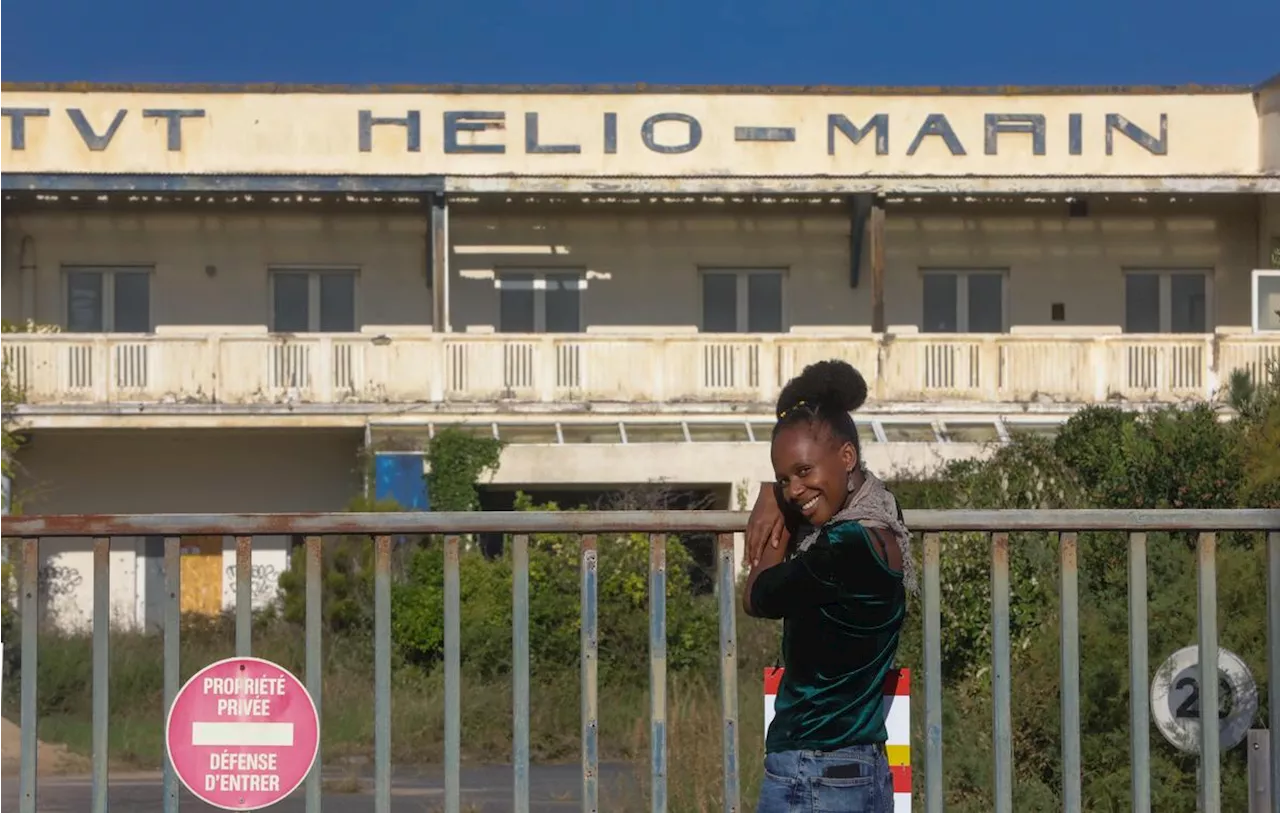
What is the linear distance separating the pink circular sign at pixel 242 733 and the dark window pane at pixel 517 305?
21433 mm

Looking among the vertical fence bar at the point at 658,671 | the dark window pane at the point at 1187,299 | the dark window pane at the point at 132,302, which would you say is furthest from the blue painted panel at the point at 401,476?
the vertical fence bar at the point at 658,671

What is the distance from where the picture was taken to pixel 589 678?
5.29 m

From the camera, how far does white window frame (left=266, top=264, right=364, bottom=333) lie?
2642 centimetres

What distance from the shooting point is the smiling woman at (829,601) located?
14.1 feet

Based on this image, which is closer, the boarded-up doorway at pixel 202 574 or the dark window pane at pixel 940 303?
the boarded-up doorway at pixel 202 574

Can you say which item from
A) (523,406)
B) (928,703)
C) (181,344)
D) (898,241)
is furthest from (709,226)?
(928,703)

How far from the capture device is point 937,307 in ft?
88.6

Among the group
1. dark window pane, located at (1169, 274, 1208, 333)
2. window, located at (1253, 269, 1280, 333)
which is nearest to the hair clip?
window, located at (1253, 269, 1280, 333)

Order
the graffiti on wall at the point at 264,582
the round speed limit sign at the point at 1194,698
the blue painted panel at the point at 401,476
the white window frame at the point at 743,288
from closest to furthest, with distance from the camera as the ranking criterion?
the round speed limit sign at the point at 1194,698
the graffiti on wall at the point at 264,582
the blue painted panel at the point at 401,476
the white window frame at the point at 743,288

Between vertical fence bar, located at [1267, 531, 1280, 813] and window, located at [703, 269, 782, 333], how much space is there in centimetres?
2140

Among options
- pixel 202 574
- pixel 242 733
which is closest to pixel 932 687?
pixel 242 733

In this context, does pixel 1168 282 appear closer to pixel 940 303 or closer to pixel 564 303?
pixel 940 303

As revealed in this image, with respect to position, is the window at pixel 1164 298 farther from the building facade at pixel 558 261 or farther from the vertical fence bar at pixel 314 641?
the vertical fence bar at pixel 314 641

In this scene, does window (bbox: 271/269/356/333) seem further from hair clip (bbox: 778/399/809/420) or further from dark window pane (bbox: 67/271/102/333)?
hair clip (bbox: 778/399/809/420)
